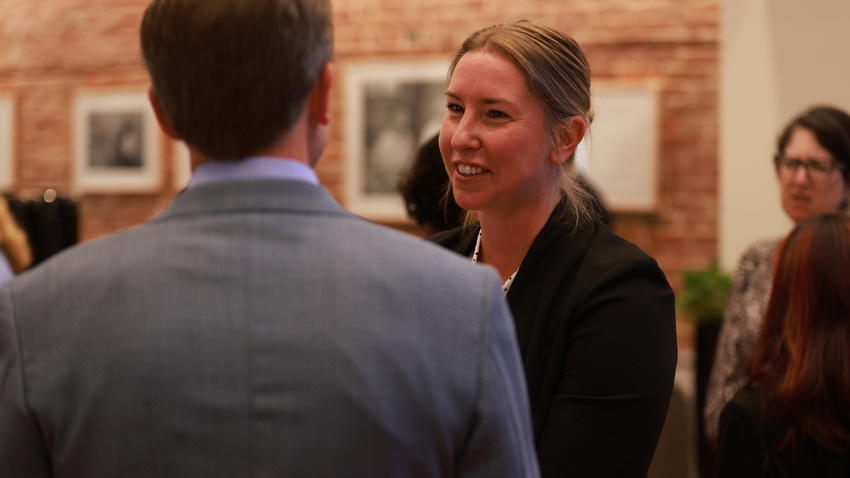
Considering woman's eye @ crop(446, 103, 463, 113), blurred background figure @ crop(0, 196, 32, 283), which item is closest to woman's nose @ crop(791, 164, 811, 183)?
woman's eye @ crop(446, 103, 463, 113)

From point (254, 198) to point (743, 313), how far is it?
313cm

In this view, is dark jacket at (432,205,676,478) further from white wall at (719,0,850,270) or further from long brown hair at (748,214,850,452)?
white wall at (719,0,850,270)

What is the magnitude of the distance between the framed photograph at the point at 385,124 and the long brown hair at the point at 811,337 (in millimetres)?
3886

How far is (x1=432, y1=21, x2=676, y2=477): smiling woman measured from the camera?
162 cm

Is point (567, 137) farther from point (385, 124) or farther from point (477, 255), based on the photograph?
point (385, 124)

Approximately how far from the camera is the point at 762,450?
2531 millimetres

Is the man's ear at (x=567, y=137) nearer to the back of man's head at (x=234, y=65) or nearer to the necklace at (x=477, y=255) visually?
the necklace at (x=477, y=255)

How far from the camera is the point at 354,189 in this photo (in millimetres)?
6656

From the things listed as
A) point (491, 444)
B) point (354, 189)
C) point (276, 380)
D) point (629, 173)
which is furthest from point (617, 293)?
point (354, 189)

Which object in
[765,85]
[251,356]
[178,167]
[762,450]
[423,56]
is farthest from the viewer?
[178,167]

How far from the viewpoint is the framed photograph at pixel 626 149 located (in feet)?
19.3

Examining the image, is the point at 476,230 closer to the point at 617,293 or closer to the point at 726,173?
the point at 617,293

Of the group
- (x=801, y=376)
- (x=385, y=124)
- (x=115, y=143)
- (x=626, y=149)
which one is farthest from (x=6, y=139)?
(x=801, y=376)

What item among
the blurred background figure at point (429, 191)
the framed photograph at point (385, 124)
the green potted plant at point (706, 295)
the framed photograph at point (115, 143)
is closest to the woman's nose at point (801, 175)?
the green potted plant at point (706, 295)
